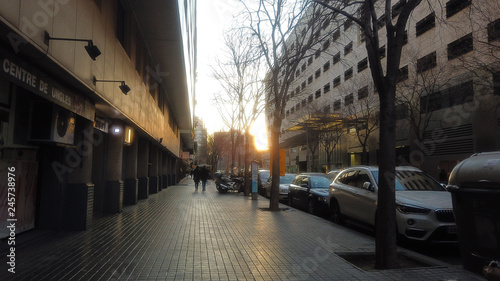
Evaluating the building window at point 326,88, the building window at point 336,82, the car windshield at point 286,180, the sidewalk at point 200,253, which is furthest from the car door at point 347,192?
the building window at point 326,88

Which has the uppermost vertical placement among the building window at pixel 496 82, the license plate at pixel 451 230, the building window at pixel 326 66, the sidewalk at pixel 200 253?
the building window at pixel 326 66

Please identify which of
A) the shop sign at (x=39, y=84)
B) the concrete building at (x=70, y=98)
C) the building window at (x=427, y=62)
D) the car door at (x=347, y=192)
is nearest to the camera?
the shop sign at (x=39, y=84)

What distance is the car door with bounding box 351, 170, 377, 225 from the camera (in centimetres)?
824

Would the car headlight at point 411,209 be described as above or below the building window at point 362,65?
below

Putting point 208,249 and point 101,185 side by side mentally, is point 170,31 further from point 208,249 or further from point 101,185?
point 208,249

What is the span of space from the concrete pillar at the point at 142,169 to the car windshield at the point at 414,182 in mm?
11456

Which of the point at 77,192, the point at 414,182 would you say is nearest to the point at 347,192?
the point at 414,182

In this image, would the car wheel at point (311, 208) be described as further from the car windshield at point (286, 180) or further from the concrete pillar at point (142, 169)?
the concrete pillar at point (142, 169)

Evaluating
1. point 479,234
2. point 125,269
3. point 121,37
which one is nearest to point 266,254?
point 125,269

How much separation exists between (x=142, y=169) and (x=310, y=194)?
8560 millimetres

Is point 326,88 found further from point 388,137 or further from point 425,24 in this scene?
point 388,137

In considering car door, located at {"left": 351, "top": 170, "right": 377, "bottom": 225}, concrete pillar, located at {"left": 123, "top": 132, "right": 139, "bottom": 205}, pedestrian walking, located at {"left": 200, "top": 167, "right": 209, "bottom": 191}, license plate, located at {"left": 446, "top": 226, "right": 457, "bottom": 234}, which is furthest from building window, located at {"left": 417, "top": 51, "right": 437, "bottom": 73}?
concrete pillar, located at {"left": 123, "top": 132, "right": 139, "bottom": 205}

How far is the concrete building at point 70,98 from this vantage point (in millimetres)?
5125

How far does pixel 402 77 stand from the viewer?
90.8ft
